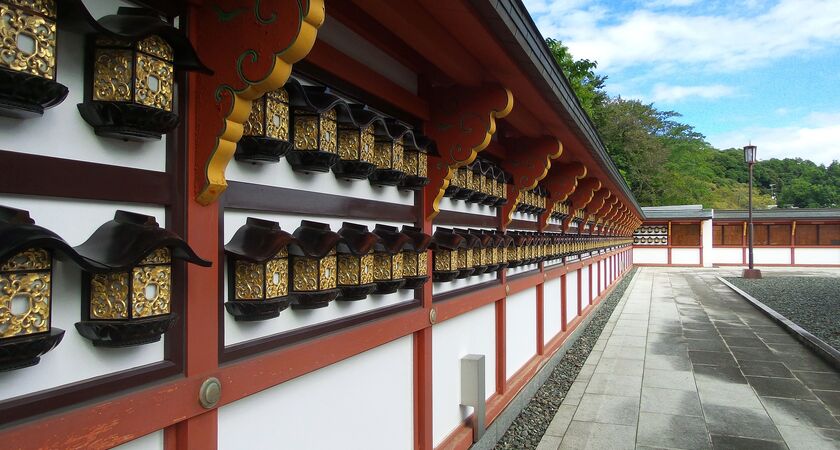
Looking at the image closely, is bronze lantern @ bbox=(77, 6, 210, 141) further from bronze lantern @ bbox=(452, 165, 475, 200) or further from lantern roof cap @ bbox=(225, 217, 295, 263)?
bronze lantern @ bbox=(452, 165, 475, 200)

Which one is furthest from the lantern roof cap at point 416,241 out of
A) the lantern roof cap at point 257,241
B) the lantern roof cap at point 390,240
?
the lantern roof cap at point 257,241

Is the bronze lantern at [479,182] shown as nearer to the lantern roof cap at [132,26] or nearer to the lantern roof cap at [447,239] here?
the lantern roof cap at [447,239]

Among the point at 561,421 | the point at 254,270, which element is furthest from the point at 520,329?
the point at 254,270

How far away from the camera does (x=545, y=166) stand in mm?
5629

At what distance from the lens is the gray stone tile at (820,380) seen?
7.39m

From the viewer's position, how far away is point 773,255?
33.7 metres

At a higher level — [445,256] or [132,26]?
[132,26]

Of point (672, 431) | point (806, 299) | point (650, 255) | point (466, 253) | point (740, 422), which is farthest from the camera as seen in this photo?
point (650, 255)

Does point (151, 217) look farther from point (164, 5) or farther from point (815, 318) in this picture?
point (815, 318)

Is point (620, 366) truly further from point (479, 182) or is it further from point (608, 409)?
point (479, 182)

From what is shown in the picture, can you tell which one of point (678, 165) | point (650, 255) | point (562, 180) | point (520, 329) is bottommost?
→ point (650, 255)

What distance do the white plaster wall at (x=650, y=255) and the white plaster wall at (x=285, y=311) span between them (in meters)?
35.2

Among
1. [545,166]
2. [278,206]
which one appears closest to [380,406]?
[278,206]

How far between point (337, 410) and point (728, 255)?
3755cm
